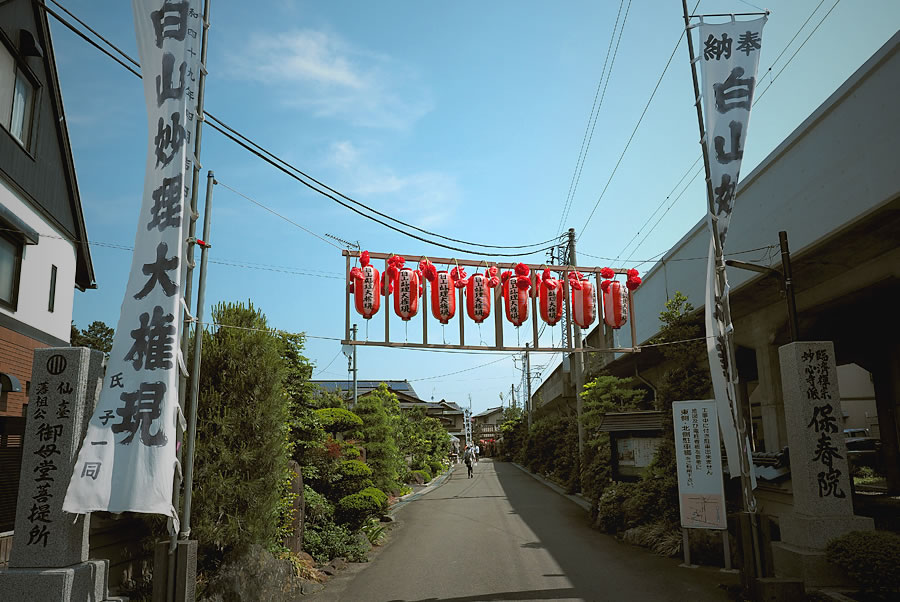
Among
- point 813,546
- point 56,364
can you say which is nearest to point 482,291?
point 813,546

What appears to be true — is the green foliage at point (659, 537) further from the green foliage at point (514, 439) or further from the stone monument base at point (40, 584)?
the green foliage at point (514, 439)

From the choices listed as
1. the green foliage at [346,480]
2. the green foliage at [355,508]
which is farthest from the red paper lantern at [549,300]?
the green foliage at [355,508]

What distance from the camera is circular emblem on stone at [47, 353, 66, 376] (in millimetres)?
6887

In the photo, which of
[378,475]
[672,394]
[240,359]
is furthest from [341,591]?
[378,475]

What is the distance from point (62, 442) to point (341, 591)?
5484 millimetres

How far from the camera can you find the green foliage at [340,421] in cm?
1773

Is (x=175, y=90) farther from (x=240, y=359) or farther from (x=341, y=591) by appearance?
(x=341, y=591)

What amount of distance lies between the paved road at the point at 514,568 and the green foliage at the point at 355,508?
101cm

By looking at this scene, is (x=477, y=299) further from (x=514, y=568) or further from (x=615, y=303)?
(x=514, y=568)

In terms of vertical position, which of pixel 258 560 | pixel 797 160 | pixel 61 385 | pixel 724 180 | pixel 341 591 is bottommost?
pixel 341 591

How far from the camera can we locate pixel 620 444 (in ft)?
56.3

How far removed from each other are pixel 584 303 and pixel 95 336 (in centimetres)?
3695

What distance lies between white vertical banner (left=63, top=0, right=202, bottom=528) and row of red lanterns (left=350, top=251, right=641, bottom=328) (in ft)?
24.7

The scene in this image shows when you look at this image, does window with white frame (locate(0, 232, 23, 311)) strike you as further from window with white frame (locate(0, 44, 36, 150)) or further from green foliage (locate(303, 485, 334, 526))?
green foliage (locate(303, 485, 334, 526))
